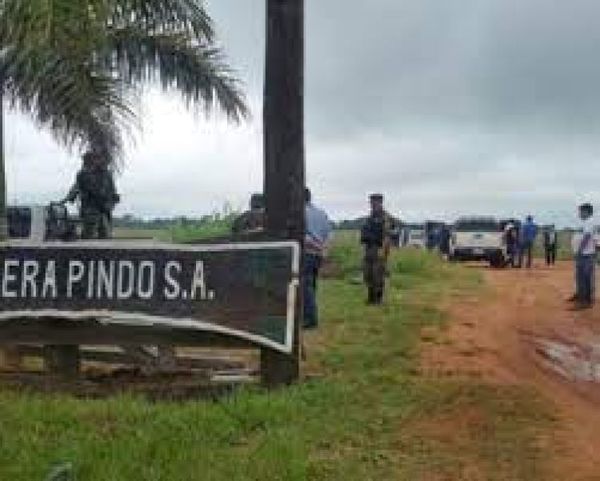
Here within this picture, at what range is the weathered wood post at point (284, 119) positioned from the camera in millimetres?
11828

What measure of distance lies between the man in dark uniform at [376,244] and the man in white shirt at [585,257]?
3.31 metres

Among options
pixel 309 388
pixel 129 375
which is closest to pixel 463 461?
pixel 309 388

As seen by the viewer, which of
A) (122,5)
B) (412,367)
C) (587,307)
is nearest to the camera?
(122,5)

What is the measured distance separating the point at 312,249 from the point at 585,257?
688 cm

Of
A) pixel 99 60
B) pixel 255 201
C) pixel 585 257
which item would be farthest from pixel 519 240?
pixel 99 60

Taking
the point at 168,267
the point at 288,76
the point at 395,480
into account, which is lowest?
the point at 395,480

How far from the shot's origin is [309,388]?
11.5 meters

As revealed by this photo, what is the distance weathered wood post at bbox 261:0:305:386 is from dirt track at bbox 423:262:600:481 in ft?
7.35

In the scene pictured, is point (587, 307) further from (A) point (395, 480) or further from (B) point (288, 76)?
(A) point (395, 480)

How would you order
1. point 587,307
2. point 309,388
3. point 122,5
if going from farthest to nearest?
1. point 587,307
2. point 122,5
3. point 309,388

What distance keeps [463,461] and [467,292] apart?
16.3 metres

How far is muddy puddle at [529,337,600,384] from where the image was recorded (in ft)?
47.8

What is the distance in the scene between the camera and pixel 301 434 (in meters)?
9.81

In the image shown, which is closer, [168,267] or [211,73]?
[168,267]
